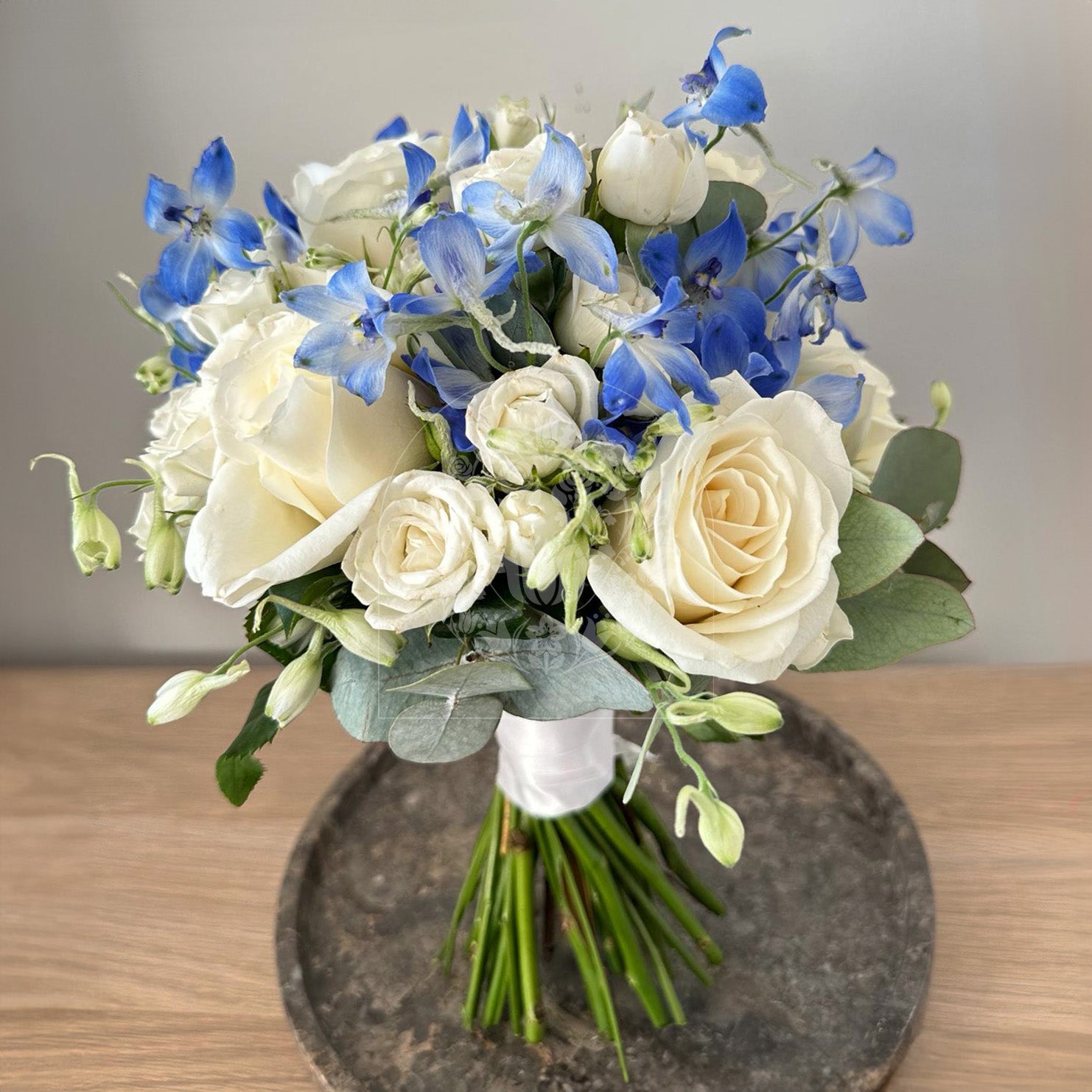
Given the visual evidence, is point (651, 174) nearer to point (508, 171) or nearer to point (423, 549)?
point (508, 171)

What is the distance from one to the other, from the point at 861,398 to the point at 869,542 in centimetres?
7

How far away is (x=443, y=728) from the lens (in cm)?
43

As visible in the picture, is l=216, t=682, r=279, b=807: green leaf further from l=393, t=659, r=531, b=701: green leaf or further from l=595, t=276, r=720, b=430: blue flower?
l=595, t=276, r=720, b=430: blue flower

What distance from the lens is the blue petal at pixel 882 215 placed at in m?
0.44

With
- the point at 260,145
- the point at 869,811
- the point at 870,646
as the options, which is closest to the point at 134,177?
the point at 260,145

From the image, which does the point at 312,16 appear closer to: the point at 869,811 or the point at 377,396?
the point at 377,396

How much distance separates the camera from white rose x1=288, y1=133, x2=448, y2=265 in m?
0.43

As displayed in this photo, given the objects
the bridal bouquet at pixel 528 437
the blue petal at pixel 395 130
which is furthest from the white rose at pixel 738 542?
the blue petal at pixel 395 130

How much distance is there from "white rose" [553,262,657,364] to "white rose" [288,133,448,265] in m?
0.09

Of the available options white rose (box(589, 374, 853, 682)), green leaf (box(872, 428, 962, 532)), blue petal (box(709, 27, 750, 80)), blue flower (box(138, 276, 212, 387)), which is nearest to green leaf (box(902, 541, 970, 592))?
green leaf (box(872, 428, 962, 532))

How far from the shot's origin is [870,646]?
453 mm

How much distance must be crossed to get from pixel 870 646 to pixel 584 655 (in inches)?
5.1

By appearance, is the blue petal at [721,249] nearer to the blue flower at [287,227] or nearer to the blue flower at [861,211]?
the blue flower at [861,211]

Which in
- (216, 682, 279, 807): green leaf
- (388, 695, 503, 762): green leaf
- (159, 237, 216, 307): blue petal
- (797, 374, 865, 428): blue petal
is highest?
(159, 237, 216, 307): blue petal
